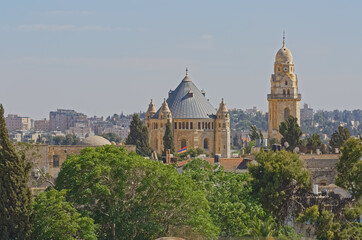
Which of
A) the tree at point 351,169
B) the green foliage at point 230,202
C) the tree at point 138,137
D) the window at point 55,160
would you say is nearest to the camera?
the green foliage at point 230,202

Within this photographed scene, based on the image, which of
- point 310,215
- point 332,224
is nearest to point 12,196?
point 310,215

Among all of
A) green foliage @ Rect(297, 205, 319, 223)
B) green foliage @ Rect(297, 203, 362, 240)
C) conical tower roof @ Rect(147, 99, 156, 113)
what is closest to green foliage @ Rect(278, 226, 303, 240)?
green foliage @ Rect(297, 205, 319, 223)

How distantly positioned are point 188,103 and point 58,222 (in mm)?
111681

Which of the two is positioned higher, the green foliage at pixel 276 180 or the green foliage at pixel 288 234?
the green foliage at pixel 276 180

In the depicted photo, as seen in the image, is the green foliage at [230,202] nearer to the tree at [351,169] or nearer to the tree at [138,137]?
the tree at [351,169]

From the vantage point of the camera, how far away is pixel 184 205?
41.4 meters

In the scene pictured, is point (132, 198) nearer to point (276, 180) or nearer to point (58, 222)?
point (58, 222)

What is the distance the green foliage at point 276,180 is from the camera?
4812 centimetres

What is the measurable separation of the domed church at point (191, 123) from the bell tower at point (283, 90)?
880 cm

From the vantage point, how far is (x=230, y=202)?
46.3 m

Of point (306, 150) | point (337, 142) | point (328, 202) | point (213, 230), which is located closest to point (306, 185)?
point (328, 202)

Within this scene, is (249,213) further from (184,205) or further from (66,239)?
(66,239)

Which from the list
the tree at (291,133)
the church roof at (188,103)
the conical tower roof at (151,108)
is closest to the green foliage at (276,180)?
the tree at (291,133)

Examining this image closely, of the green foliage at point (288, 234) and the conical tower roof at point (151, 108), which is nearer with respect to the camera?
the green foliage at point (288, 234)
